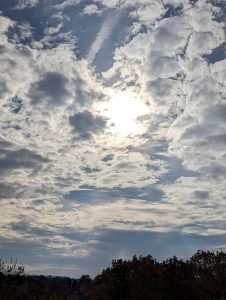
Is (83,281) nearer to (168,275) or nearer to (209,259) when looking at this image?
(209,259)

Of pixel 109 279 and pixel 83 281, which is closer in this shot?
pixel 109 279

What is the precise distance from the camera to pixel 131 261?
2795 inches

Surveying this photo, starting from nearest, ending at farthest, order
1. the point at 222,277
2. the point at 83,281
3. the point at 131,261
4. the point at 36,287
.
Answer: the point at 131,261 → the point at 222,277 → the point at 36,287 → the point at 83,281

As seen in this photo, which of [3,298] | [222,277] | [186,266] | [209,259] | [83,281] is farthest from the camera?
[83,281]

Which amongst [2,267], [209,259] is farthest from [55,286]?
[2,267]

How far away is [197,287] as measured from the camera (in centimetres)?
6334

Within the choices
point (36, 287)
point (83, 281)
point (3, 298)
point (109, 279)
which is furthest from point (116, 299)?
point (83, 281)

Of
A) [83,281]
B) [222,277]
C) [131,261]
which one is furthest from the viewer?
[83,281]

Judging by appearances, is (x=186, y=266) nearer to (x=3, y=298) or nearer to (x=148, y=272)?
(x=148, y=272)

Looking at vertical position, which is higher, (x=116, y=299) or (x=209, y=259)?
(x=209, y=259)

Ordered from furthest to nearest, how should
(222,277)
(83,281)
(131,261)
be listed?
(83,281) < (222,277) < (131,261)

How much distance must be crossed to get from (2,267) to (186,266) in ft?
93.4

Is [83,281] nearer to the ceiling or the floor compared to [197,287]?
nearer to the ceiling

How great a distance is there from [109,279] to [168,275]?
30.6 feet
